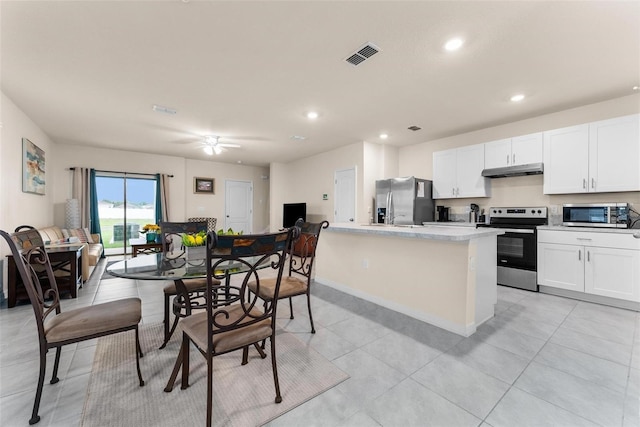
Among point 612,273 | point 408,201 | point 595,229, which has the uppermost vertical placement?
point 408,201

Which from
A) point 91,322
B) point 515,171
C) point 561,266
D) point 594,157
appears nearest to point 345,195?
point 515,171

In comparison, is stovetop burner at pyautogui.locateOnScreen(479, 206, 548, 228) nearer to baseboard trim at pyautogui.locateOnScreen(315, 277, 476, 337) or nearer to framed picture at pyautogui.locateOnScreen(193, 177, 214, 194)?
baseboard trim at pyautogui.locateOnScreen(315, 277, 476, 337)

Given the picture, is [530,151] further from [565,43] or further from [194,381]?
[194,381]

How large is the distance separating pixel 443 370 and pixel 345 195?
4.38 metres

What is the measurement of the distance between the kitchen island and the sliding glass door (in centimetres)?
563

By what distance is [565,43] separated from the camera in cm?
231

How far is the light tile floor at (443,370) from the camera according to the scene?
1.48 metres

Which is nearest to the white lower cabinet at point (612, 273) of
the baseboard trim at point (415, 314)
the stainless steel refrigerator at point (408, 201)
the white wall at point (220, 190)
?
the baseboard trim at point (415, 314)

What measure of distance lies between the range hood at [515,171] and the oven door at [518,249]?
0.88m

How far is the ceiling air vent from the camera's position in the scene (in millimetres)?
2410

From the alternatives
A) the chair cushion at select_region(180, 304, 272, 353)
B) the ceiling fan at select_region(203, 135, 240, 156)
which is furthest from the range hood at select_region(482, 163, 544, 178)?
the ceiling fan at select_region(203, 135, 240, 156)

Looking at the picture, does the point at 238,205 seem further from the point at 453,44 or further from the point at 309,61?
the point at 453,44

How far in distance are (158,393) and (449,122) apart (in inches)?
194

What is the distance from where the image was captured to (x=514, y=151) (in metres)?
4.16
